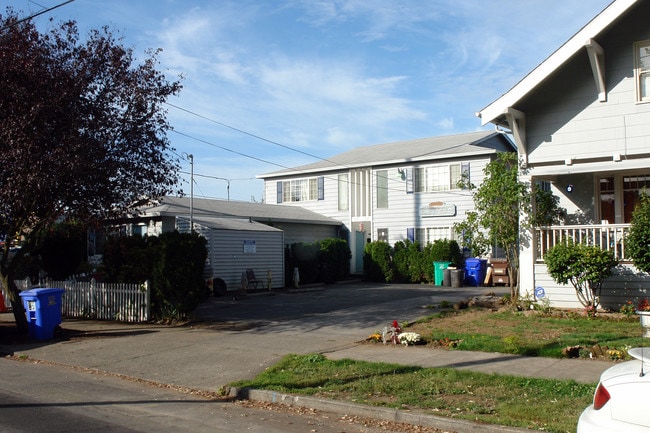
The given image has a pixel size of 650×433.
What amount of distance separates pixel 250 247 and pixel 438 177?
9505 mm

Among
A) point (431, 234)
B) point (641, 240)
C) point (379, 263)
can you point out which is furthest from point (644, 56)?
point (379, 263)

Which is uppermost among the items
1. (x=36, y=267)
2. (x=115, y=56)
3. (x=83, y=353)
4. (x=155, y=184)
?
(x=115, y=56)

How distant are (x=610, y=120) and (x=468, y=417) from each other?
9757 mm

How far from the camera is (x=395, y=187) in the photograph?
30266 mm

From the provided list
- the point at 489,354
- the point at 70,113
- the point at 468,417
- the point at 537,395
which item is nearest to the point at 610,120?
the point at 489,354

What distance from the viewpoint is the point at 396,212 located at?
30172 millimetres

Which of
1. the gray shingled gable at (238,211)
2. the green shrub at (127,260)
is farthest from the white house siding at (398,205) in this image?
the green shrub at (127,260)

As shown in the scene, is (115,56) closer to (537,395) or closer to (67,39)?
(67,39)

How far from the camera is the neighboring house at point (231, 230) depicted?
2367 centimetres

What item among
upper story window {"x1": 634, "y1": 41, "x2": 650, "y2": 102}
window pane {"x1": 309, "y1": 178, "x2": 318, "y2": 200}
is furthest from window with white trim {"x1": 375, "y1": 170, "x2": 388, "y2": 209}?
upper story window {"x1": 634, "y1": 41, "x2": 650, "y2": 102}

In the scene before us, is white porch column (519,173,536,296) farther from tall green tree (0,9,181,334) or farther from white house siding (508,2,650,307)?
tall green tree (0,9,181,334)

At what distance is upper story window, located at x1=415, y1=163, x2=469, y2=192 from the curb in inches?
810

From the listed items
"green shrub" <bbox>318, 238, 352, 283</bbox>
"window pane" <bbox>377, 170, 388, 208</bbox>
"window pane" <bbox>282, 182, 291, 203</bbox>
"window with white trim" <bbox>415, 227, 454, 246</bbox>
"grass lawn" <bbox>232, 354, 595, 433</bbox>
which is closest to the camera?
"grass lawn" <bbox>232, 354, 595, 433</bbox>

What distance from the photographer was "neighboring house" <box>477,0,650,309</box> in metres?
13.8
